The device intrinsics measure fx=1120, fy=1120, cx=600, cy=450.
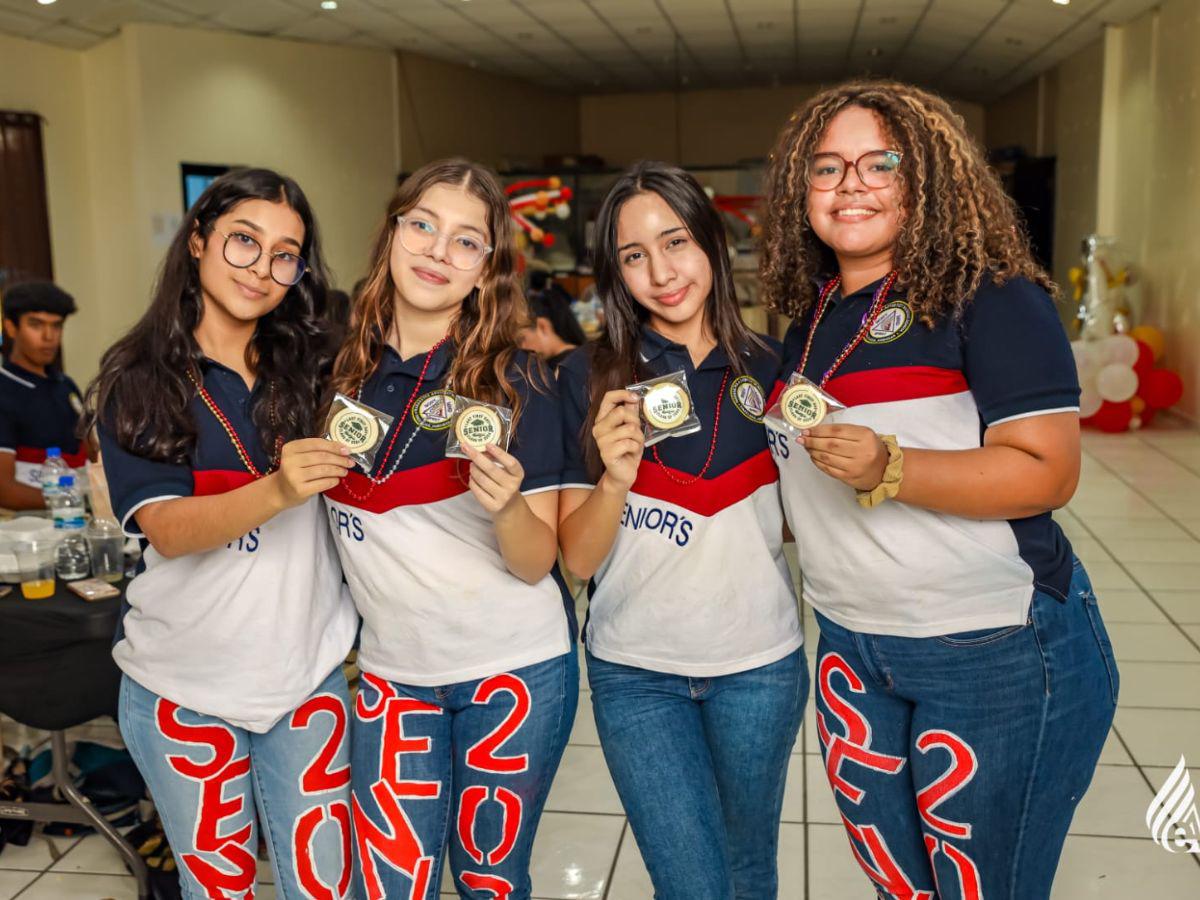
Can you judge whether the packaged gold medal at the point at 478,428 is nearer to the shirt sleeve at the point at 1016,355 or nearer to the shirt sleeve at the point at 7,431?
the shirt sleeve at the point at 1016,355

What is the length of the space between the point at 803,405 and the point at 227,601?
1.00 m

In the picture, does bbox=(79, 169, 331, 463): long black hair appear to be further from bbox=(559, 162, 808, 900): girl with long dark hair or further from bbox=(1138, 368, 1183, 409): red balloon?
bbox=(1138, 368, 1183, 409): red balloon

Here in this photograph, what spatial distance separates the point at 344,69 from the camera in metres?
12.6

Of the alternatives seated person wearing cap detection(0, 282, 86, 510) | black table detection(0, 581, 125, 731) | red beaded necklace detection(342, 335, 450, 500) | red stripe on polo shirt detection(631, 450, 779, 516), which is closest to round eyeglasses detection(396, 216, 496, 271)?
red beaded necklace detection(342, 335, 450, 500)

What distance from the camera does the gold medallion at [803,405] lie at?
158 cm

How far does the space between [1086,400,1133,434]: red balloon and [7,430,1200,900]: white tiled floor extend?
16.3 feet

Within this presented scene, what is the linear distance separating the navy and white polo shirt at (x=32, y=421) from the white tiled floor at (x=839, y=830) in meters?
1.86

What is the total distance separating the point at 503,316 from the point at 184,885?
3.73 feet

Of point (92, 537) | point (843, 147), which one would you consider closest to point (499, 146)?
point (92, 537)

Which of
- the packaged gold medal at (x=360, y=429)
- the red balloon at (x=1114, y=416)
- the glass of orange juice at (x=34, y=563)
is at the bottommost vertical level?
the red balloon at (x=1114, y=416)

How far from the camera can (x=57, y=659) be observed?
269 centimetres

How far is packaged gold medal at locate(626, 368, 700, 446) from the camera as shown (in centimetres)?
174

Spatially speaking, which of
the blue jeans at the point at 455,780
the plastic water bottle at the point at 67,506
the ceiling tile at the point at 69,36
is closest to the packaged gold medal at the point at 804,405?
the blue jeans at the point at 455,780

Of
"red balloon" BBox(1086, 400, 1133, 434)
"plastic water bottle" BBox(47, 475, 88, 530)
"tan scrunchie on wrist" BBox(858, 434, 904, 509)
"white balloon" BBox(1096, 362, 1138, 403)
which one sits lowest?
"red balloon" BBox(1086, 400, 1133, 434)
